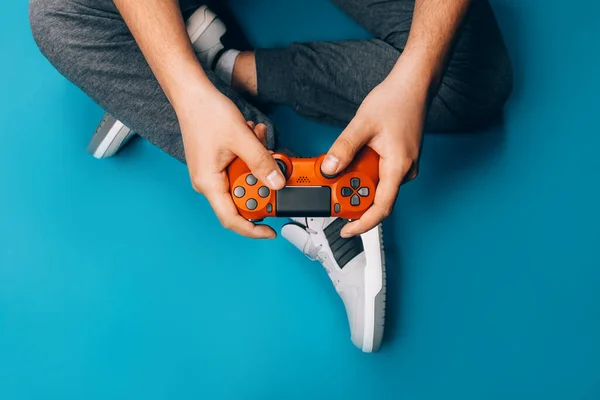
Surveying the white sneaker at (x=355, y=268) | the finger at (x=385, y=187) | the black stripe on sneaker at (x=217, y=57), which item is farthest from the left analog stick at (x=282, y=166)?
the black stripe on sneaker at (x=217, y=57)

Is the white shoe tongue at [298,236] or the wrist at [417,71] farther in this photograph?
the white shoe tongue at [298,236]

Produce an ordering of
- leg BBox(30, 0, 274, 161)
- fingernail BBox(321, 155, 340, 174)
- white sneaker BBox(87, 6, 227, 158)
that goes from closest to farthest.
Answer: fingernail BBox(321, 155, 340, 174) → leg BBox(30, 0, 274, 161) → white sneaker BBox(87, 6, 227, 158)

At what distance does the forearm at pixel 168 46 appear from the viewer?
63 centimetres

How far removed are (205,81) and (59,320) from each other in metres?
0.55

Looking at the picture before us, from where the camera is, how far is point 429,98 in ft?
2.10

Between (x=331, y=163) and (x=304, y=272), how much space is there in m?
0.39

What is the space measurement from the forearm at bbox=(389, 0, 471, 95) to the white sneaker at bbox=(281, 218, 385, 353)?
293 millimetres

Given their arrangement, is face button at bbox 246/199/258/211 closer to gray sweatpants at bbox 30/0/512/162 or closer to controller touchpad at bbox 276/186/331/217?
controller touchpad at bbox 276/186/331/217

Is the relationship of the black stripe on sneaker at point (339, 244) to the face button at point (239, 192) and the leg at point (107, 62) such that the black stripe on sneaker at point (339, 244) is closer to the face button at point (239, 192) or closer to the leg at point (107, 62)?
the leg at point (107, 62)

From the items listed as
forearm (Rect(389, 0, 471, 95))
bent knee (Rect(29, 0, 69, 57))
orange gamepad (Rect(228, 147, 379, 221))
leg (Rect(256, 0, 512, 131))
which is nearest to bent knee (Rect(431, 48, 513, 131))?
leg (Rect(256, 0, 512, 131))

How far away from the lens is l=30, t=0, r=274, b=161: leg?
2.46ft

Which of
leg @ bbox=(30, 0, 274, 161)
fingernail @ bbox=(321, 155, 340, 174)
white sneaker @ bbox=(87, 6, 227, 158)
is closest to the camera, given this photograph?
fingernail @ bbox=(321, 155, 340, 174)

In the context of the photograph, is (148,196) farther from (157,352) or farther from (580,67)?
(580,67)

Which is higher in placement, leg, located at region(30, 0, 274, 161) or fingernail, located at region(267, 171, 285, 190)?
leg, located at region(30, 0, 274, 161)
